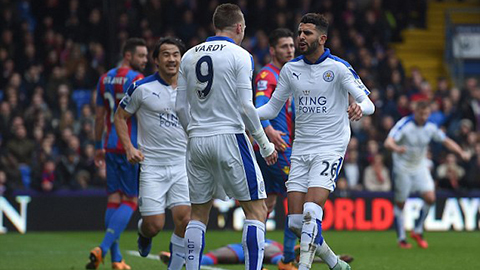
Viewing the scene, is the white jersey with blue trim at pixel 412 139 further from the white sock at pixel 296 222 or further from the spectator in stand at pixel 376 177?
→ the white sock at pixel 296 222

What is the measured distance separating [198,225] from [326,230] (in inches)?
432

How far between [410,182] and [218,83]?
8.51 metres

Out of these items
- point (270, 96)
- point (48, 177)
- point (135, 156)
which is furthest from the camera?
point (48, 177)

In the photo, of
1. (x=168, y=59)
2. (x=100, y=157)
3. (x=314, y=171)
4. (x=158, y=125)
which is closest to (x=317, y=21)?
(x=314, y=171)

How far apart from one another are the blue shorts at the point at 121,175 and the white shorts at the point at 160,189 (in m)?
1.40

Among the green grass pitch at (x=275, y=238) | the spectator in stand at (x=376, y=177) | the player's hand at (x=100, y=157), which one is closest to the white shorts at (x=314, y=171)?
the green grass pitch at (x=275, y=238)

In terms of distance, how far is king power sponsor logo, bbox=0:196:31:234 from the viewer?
17.9 meters

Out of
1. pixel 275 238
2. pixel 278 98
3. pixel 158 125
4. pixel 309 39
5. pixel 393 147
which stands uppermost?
pixel 309 39

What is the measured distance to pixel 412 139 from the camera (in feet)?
52.5

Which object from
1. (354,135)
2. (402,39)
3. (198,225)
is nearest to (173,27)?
(354,135)

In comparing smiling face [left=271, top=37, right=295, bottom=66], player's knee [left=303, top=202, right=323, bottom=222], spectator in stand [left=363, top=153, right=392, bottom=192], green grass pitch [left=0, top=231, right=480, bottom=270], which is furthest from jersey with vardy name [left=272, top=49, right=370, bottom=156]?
spectator in stand [left=363, top=153, right=392, bottom=192]

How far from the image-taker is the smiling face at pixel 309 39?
9.11 metres

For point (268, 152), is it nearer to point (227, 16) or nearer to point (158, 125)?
point (227, 16)

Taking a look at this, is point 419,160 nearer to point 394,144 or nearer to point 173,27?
point 394,144
